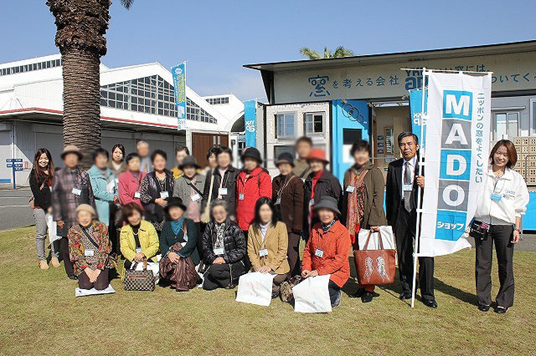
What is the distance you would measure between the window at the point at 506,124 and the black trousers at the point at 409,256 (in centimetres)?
794

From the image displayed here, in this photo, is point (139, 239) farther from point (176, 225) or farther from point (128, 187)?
point (128, 187)

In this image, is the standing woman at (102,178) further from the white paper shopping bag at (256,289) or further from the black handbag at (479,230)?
the black handbag at (479,230)

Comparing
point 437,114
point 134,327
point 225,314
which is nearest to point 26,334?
point 134,327

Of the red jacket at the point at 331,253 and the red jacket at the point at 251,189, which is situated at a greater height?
the red jacket at the point at 251,189

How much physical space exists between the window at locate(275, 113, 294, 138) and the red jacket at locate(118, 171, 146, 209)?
60 cm

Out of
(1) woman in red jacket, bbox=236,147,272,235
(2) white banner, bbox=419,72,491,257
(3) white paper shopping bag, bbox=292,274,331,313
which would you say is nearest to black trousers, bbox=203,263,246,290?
(3) white paper shopping bag, bbox=292,274,331,313

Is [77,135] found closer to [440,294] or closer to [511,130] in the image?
[440,294]

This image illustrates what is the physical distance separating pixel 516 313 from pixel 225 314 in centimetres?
369

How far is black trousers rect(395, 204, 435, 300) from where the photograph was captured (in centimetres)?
528

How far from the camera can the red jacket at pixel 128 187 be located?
5.46 feet

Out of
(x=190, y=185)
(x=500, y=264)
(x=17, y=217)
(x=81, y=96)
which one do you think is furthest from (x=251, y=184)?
(x=17, y=217)

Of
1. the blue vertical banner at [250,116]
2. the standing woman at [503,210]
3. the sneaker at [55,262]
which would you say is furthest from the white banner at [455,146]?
the sneaker at [55,262]

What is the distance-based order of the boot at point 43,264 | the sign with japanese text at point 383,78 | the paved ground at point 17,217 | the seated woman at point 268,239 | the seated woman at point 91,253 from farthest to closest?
the sign with japanese text at point 383,78 < the paved ground at point 17,217 < the boot at point 43,264 < the seated woman at point 91,253 < the seated woman at point 268,239

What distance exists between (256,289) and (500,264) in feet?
10.3
